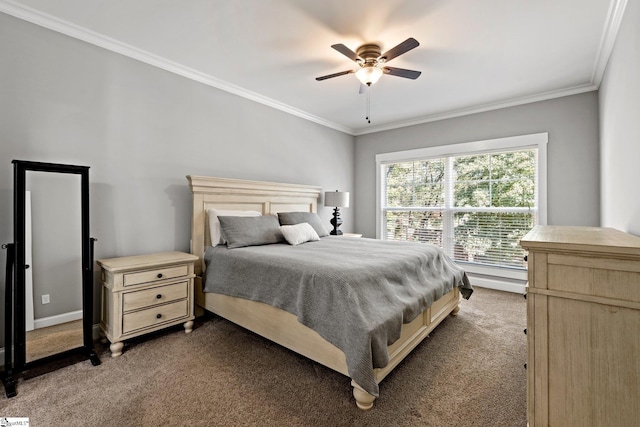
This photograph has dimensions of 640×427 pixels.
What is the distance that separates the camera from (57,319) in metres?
2.16

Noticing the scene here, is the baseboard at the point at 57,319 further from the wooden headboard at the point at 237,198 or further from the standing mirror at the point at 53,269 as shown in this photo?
the wooden headboard at the point at 237,198

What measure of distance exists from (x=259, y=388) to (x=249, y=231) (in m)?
1.58

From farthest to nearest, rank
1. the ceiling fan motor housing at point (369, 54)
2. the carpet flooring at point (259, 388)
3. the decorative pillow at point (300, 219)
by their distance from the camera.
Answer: the decorative pillow at point (300, 219) < the ceiling fan motor housing at point (369, 54) < the carpet flooring at point (259, 388)

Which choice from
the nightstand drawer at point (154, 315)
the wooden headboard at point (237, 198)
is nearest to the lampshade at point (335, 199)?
the wooden headboard at point (237, 198)

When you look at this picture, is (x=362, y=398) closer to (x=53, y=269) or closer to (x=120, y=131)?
(x=53, y=269)

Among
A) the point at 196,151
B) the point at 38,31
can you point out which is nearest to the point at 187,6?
the point at 38,31

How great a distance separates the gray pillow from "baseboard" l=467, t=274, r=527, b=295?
2.97 metres

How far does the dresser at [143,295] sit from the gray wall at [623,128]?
3347mm

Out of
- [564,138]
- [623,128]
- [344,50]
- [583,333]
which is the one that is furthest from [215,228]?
[564,138]

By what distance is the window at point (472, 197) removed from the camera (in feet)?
12.8

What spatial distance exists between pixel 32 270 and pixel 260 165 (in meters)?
2.51

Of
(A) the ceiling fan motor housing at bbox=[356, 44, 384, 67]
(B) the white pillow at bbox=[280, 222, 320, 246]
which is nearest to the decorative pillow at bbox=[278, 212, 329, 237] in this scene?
(B) the white pillow at bbox=[280, 222, 320, 246]

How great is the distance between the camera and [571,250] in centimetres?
119

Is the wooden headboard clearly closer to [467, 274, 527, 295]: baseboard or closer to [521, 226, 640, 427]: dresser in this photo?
[467, 274, 527, 295]: baseboard
